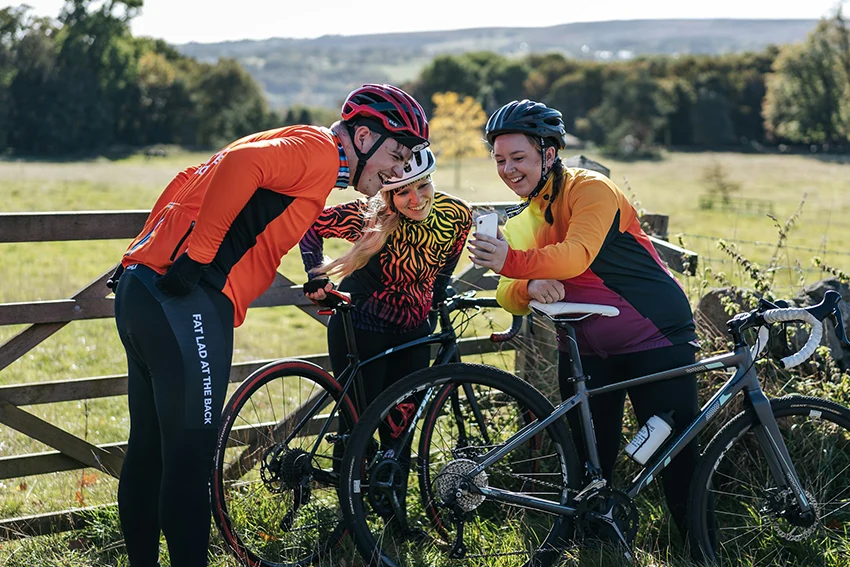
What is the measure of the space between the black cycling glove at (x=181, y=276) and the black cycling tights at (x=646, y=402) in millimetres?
1777

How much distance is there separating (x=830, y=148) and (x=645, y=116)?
2347 centimetres

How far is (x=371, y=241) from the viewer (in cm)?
399

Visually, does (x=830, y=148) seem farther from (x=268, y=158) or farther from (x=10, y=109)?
(x=268, y=158)

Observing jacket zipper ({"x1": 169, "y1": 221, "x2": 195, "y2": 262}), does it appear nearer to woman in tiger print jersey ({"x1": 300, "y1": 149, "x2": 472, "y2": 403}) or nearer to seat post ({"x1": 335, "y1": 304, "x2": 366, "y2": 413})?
woman in tiger print jersey ({"x1": 300, "y1": 149, "x2": 472, "y2": 403})

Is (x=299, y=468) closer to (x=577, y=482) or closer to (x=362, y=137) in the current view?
(x=577, y=482)

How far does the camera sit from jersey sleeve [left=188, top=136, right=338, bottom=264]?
111 inches

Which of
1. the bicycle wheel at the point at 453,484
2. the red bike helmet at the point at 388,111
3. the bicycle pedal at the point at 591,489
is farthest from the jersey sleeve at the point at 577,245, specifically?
the bicycle pedal at the point at 591,489

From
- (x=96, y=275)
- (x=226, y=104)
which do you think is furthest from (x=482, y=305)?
(x=226, y=104)

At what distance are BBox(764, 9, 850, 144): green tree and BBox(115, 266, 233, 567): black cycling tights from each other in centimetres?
7944

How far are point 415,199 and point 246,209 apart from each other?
3.69 feet

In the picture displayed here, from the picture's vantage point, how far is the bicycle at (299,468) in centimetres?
388

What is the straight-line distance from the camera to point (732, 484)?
14.3ft

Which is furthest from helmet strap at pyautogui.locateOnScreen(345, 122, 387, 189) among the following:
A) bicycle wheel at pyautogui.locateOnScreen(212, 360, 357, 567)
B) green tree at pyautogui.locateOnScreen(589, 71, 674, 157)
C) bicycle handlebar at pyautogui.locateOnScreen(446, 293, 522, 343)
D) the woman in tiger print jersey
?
green tree at pyautogui.locateOnScreen(589, 71, 674, 157)

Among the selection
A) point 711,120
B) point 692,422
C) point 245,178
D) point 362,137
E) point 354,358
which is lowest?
point 711,120
